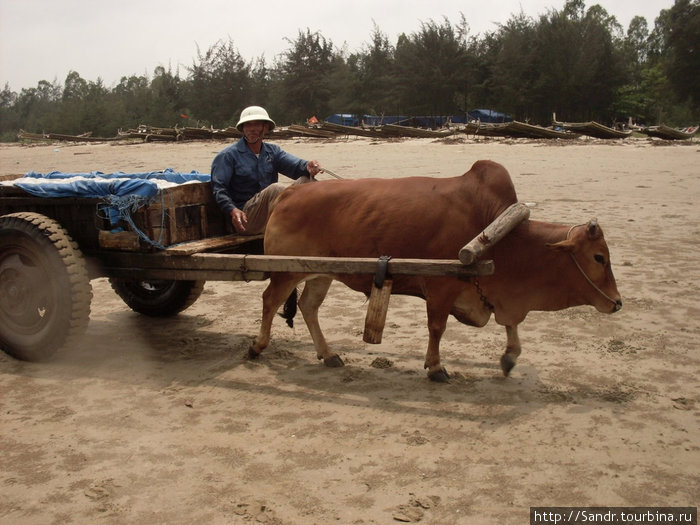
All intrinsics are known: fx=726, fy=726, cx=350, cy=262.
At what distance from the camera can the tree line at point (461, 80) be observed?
36.2 meters

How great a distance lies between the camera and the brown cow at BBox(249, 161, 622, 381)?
4.57 meters

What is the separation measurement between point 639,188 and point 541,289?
28.8ft

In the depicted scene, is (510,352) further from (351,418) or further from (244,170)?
(244,170)

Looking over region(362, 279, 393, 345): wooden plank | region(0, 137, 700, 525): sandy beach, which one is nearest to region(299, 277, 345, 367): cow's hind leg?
region(0, 137, 700, 525): sandy beach

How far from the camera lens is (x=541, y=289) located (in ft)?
15.3

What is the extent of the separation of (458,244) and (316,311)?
1.23 metres

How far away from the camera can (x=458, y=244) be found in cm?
466

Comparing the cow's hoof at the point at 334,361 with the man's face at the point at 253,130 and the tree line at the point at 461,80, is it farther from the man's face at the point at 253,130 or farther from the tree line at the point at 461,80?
the tree line at the point at 461,80

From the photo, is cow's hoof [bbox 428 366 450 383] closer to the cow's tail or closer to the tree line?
the cow's tail

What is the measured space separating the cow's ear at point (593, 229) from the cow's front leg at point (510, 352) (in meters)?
0.78

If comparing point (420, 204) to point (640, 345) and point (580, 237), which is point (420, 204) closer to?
point (580, 237)

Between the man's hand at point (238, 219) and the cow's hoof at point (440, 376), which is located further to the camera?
the man's hand at point (238, 219)

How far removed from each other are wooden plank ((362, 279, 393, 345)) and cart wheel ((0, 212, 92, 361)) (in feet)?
6.64

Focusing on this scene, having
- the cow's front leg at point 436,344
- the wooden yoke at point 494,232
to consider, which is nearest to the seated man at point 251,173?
the cow's front leg at point 436,344
